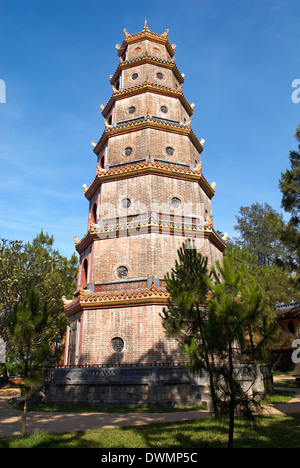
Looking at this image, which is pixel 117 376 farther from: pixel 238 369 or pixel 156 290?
pixel 238 369

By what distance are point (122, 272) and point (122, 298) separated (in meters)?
1.89

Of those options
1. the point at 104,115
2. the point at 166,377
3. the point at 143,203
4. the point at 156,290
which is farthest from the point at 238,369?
the point at 104,115

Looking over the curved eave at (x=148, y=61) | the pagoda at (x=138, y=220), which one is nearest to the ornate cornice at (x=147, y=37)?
the pagoda at (x=138, y=220)

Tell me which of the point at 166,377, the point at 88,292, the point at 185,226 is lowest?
the point at 166,377

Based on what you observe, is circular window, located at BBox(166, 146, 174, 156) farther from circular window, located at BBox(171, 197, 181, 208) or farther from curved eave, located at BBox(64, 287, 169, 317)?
curved eave, located at BBox(64, 287, 169, 317)

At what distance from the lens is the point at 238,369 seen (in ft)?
23.5

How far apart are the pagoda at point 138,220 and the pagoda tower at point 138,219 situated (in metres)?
0.05

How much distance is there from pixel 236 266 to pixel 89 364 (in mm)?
11053

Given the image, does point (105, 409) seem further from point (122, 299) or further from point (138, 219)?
point (138, 219)

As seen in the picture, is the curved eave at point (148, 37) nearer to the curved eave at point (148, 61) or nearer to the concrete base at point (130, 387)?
the curved eave at point (148, 61)

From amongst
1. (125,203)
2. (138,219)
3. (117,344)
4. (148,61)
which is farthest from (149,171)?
(148,61)

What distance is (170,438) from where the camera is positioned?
7961 millimetres

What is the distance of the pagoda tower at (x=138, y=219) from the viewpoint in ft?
52.4
